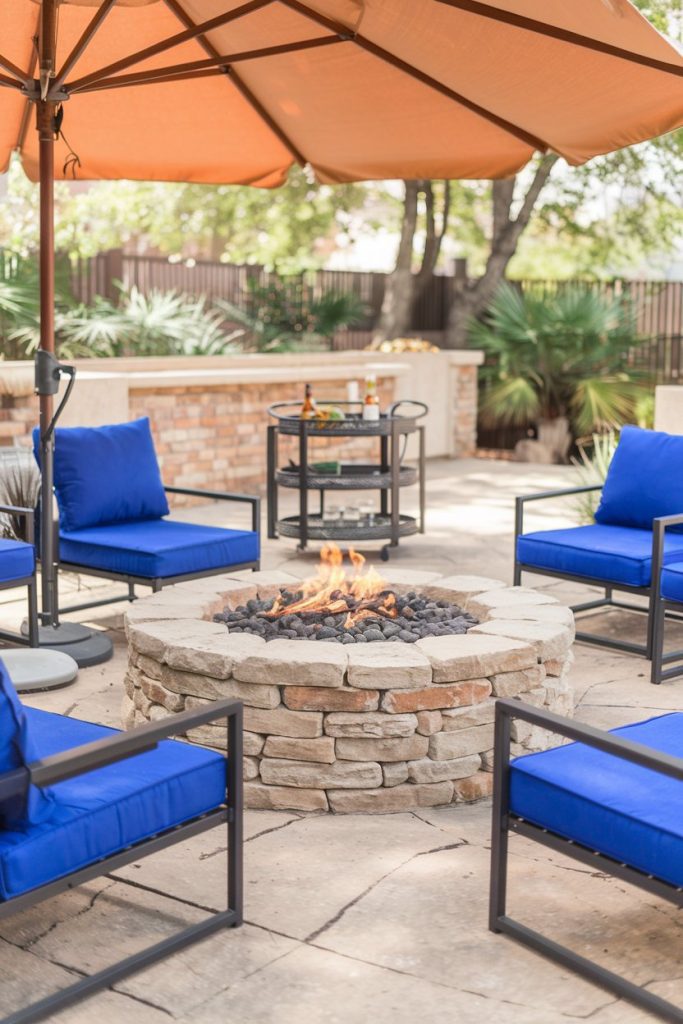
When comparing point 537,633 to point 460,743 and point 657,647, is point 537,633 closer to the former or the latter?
point 460,743

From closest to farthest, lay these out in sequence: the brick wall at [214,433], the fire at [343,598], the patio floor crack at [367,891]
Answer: the patio floor crack at [367,891], the fire at [343,598], the brick wall at [214,433]

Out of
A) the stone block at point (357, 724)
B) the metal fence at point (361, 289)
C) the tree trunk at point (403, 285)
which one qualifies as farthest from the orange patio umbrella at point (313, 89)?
the tree trunk at point (403, 285)

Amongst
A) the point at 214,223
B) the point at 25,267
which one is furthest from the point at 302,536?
the point at 214,223

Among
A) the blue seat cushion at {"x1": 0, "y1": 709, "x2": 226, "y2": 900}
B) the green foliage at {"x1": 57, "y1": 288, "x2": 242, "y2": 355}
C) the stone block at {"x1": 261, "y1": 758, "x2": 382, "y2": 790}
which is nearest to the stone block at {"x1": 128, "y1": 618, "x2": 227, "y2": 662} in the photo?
the stone block at {"x1": 261, "y1": 758, "x2": 382, "y2": 790}

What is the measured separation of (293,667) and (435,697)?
1.52ft

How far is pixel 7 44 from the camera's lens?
596 cm

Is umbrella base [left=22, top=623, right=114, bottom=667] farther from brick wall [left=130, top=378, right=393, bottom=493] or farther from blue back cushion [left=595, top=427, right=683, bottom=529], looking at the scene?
brick wall [left=130, top=378, right=393, bottom=493]

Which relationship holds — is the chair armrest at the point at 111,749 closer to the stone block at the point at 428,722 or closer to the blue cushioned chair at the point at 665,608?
the stone block at the point at 428,722

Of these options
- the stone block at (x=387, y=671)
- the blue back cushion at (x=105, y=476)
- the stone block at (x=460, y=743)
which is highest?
the blue back cushion at (x=105, y=476)

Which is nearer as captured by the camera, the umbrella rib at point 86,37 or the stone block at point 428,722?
the stone block at point 428,722

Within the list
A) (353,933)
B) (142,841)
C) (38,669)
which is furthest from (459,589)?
(142,841)

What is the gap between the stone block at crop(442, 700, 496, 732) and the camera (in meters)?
3.99

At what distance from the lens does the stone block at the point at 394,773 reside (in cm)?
395

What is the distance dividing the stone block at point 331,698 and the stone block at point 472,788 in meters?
0.40
